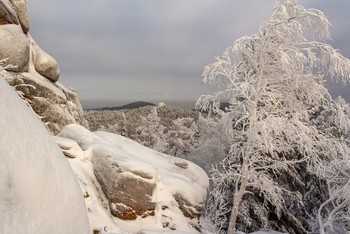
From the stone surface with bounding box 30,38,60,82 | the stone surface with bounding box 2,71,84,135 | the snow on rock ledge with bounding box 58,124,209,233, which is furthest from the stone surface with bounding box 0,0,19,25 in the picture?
the snow on rock ledge with bounding box 58,124,209,233

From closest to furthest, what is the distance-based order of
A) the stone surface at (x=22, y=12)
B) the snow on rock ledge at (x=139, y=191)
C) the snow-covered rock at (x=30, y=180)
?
the snow-covered rock at (x=30, y=180) → the snow on rock ledge at (x=139, y=191) → the stone surface at (x=22, y=12)

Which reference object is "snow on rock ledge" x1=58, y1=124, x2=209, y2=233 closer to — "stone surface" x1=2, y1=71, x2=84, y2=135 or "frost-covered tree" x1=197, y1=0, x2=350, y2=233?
"frost-covered tree" x1=197, y1=0, x2=350, y2=233

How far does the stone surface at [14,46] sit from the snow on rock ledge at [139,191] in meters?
7.75

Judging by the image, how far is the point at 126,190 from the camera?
13.5 metres

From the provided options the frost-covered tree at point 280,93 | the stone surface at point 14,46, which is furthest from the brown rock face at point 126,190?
the stone surface at point 14,46

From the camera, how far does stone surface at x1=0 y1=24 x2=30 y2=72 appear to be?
752 inches

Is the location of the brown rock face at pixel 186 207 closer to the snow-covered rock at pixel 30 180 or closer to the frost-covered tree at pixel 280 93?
the frost-covered tree at pixel 280 93

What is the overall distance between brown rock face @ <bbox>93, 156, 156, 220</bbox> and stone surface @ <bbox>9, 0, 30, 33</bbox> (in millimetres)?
13454

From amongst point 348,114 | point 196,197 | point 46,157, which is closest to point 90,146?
point 196,197

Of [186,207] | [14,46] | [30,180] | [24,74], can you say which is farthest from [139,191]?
[14,46]

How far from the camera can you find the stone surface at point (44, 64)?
22656 mm

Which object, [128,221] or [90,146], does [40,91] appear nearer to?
[90,146]

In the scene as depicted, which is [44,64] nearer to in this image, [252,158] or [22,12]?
[22,12]

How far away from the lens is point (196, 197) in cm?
1505
